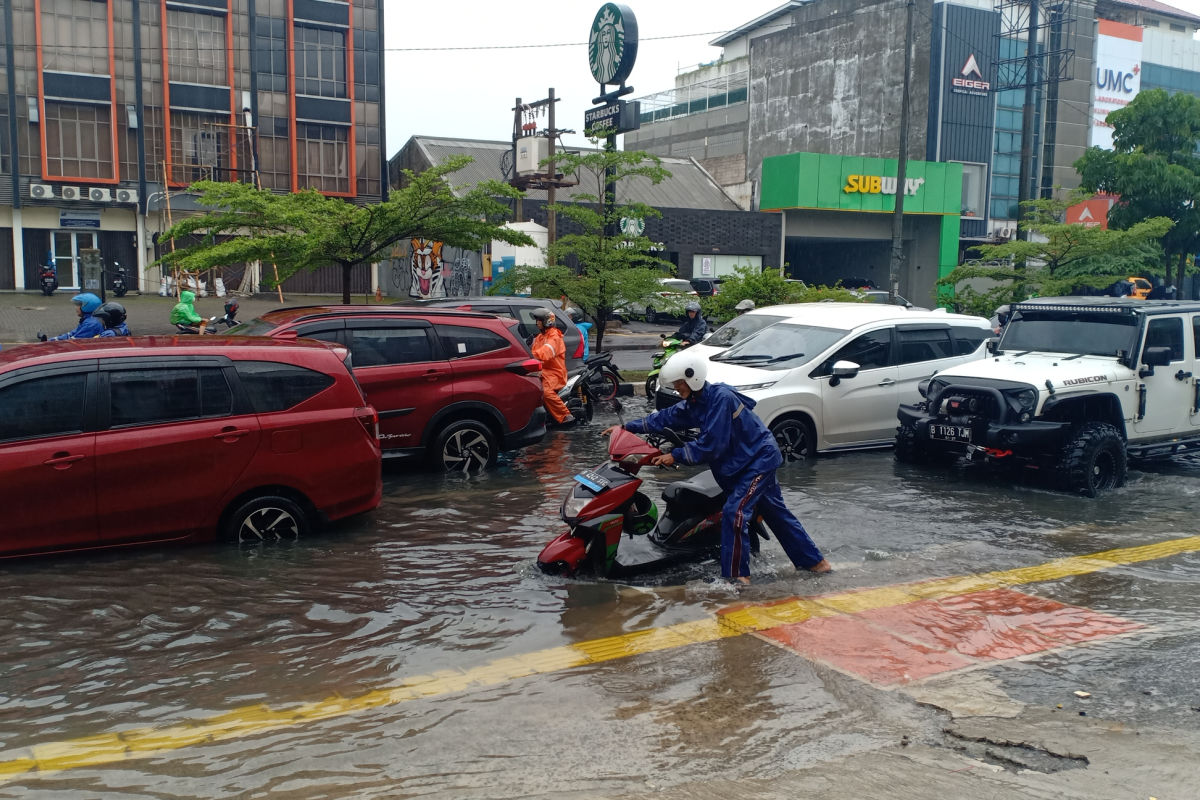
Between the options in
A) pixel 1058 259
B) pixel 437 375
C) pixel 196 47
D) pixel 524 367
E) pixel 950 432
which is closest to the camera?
pixel 437 375

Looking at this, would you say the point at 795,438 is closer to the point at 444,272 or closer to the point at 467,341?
the point at 467,341

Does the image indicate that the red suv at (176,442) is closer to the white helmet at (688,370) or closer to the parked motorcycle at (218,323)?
the white helmet at (688,370)

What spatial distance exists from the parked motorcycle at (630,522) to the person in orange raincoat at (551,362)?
580cm

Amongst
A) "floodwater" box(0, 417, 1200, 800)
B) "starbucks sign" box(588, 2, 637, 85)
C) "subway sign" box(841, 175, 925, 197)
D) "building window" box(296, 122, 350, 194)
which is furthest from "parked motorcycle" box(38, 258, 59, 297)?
"floodwater" box(0, 417, 1200, 800)

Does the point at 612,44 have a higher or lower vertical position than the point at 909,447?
higher

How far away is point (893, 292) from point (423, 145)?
26.8 m

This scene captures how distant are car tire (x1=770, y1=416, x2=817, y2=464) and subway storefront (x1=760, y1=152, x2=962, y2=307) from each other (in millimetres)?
33885

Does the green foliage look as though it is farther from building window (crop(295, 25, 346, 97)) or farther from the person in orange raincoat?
building window (crop(295, 25, 346, 97))

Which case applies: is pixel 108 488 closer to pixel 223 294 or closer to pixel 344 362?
pixel 344 362

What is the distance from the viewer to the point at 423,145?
4491 centimetres

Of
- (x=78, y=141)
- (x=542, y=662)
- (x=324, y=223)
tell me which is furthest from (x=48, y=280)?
(x=542, y=662)

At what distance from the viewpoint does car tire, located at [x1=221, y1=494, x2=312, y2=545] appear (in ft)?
23.2

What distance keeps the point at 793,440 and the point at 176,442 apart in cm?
675

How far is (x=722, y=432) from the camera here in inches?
256
